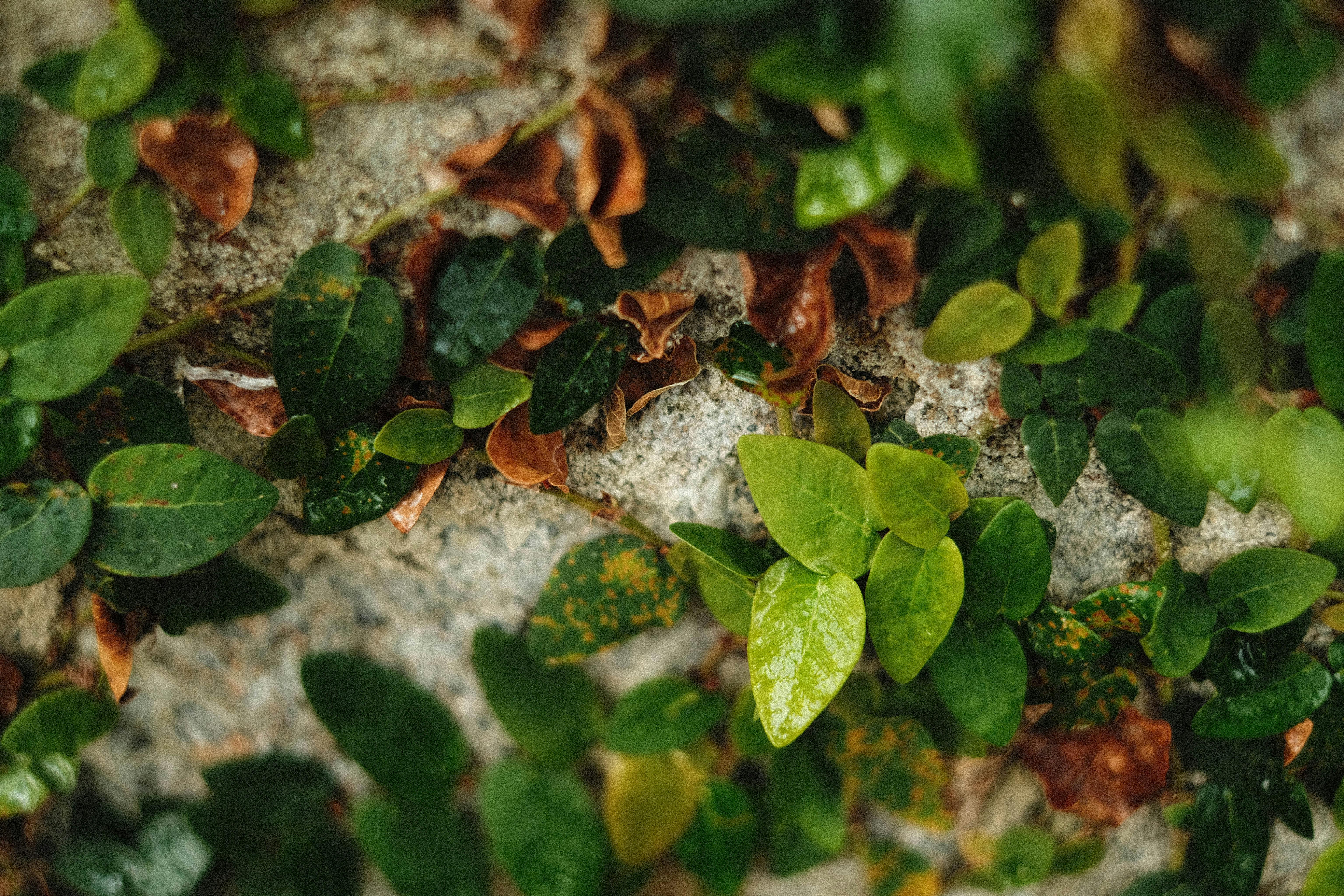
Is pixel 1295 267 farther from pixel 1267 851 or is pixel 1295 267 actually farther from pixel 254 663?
pixel 254 663

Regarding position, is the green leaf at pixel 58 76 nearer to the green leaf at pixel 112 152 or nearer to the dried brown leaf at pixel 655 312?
the green leaf at pixel 112 152

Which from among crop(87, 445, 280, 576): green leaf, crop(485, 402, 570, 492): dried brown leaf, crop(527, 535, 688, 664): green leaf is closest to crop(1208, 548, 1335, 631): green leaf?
crop(527, 535, 688, 664): green leaf

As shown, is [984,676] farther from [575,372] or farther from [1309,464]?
[575,372]

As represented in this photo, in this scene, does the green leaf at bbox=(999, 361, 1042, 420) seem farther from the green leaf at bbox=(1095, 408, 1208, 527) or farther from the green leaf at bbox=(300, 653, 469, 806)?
the green leaf at bbox=(300, 653, 469, 806)

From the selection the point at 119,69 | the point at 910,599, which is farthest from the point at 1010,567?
the point at 119,69

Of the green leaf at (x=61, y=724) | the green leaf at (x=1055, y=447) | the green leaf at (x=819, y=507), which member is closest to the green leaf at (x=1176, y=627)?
the green leaf at (x=1055, y=447)
